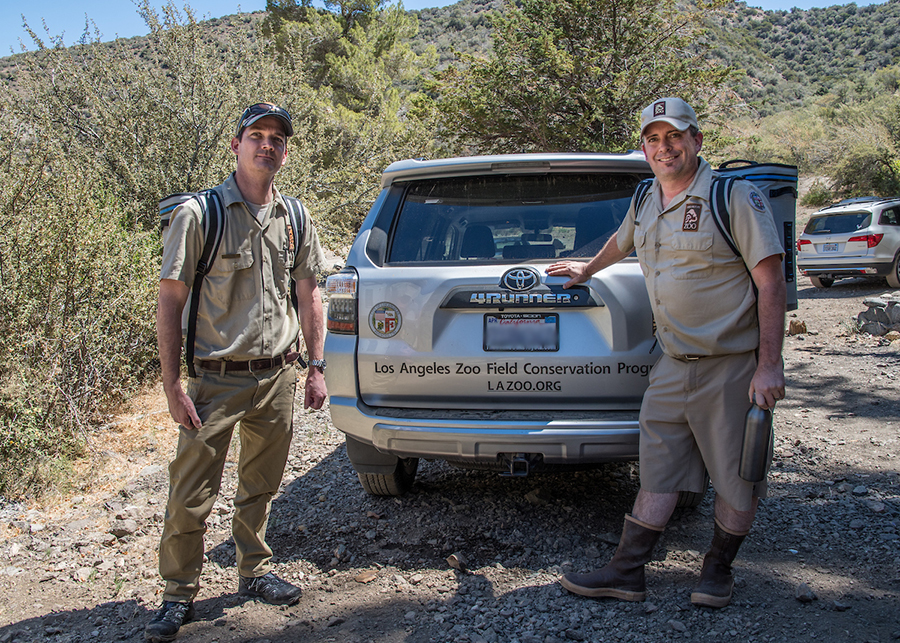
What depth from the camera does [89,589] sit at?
325cm

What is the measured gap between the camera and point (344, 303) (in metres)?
3.42

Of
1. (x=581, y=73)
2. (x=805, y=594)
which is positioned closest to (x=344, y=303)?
(x=805, y=594)

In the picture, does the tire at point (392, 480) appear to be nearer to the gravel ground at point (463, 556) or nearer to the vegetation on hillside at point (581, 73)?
the gravel ground at point (463, 556)

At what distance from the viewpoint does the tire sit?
397 centimetres

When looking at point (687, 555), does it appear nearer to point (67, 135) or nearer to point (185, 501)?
point (185, 501)

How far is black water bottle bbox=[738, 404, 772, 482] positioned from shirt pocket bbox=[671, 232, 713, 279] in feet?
1.86

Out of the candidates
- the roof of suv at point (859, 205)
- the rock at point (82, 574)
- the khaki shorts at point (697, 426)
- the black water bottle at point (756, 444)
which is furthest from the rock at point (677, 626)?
the roof of suv at point (859, 205)

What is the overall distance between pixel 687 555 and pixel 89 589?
283 centimetres

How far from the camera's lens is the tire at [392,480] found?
13.0 ft

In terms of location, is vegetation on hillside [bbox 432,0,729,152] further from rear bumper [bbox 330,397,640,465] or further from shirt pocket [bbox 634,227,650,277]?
rear bumper [bbox 330,397,640,465]

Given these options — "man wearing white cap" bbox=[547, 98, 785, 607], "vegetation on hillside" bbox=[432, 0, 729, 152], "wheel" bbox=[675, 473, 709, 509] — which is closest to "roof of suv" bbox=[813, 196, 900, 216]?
"vegetation on hillside" bbox=[432, 0, 729, 152]

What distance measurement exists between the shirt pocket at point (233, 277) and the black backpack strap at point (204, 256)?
35 millimetres

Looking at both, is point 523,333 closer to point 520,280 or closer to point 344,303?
point 520,280

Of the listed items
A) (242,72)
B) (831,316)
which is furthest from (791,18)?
(242,72)
